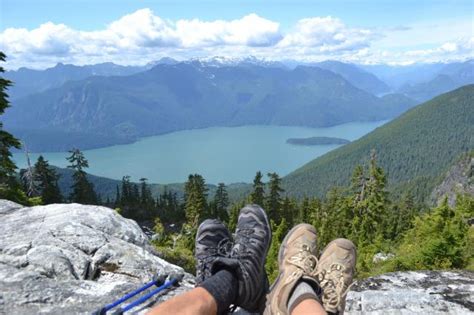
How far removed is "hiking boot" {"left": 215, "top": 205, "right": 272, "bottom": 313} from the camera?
371 centimetres

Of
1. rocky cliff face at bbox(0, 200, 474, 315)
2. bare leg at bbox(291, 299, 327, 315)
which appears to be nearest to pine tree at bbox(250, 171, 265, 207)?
rocky cliff face at bbox(0, 200, 474, 315)

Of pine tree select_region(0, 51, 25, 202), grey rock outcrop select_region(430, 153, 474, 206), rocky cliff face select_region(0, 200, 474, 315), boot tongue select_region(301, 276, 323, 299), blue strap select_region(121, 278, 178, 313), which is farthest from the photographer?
grey rock outcrop select_region(430, 153, 474, 206)

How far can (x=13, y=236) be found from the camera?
16.3 feet

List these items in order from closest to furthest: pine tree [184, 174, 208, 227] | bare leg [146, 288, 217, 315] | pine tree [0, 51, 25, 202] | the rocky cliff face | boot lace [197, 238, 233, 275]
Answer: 1. bare leg [146, 288, 217, 315]
2. the rocky cliff face
3. boot lace [197, 238, 233, 275]
4. pine tree [0, 51, 25, 202]
5. pine tree [184, 174, 208, 227]

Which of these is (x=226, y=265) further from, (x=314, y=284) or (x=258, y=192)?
(x=258, y=192)

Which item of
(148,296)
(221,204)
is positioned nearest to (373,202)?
(221,204)

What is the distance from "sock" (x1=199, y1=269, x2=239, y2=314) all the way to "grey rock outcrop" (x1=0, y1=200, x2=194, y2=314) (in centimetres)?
75

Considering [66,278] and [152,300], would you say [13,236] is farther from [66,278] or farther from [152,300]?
[152,300]

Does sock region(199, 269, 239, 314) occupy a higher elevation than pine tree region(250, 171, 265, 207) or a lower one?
higher

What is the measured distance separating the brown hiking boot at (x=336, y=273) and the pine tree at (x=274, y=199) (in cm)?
4990

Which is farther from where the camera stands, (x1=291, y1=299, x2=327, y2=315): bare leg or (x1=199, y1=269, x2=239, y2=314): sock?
(x1=199, y1=269, x2=239, y2=314): sock

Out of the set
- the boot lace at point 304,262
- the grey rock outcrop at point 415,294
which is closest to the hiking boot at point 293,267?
the boot lace at point 304,262

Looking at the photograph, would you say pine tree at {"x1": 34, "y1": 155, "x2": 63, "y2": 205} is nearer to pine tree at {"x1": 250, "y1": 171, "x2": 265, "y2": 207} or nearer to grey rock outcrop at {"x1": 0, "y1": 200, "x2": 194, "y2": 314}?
pine tree at {"x1": 250, "y1": 171, "x2": 265, "y2": 207}

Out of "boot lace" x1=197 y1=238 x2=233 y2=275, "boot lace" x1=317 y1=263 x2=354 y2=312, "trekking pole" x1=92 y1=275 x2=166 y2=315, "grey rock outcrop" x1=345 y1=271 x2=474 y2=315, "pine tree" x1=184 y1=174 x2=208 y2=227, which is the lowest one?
"pine tree" x1=184 y1=174 x2=208 y2=227
